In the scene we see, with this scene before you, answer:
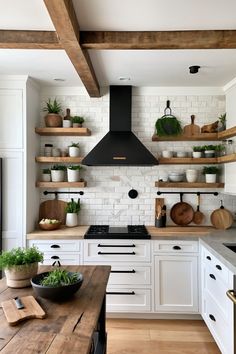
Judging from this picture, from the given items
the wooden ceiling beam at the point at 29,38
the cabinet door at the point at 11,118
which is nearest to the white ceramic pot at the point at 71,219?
the cabinet door at the point at 11,118

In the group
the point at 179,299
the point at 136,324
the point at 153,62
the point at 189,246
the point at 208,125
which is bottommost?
the point at 136,324

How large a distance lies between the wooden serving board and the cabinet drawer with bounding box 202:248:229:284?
1.58 meters

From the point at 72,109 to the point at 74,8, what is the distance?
210 centimetres

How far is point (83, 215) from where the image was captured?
13.6 ft

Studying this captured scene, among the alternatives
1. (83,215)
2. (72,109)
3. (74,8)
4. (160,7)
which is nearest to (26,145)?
(72,109)

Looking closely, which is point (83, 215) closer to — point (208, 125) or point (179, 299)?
point (179, 299)

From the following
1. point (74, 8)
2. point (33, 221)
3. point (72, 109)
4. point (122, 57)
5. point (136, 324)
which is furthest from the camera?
point (72, 109)

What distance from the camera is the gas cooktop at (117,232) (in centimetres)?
352

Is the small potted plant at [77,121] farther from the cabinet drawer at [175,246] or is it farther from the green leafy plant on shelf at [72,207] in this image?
the cabinet drawer at [175,246]

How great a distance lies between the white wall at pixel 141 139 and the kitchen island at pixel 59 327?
6.92 feet

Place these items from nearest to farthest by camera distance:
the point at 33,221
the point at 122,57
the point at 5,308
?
1. the point at 5,308
2. the point at 122,57
3. the point at 33,221

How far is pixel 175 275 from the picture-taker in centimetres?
354

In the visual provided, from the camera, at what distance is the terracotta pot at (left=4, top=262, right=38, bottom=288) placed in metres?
1.96

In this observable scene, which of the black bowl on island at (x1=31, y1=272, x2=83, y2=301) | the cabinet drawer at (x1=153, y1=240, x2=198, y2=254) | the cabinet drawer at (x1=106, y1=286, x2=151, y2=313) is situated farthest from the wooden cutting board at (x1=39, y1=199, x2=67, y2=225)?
the black bowl on island at (x1=31, y1=272, x2=83, y2=301)
